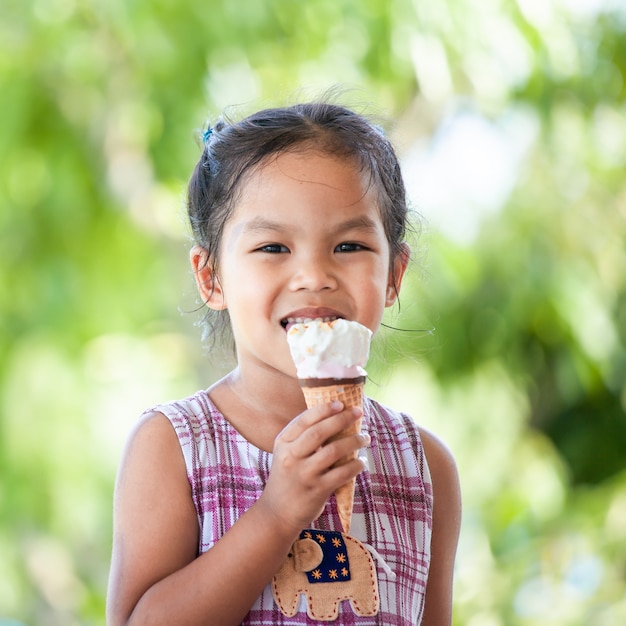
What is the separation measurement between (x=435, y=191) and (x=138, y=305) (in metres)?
1.25

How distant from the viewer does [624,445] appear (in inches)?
190

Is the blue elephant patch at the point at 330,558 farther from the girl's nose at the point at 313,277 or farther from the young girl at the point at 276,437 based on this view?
the girl's nose at the point at 313,277

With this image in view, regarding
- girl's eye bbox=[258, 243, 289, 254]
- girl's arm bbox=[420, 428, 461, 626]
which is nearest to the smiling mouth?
girl's eye bbox=[258, 243, 289, 254]

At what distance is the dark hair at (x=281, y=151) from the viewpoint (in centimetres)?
157

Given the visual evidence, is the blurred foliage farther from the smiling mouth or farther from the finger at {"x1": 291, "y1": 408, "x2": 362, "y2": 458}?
the finger at {"x1": 291, "y1": 408, "x2": 362, "y2": 458}

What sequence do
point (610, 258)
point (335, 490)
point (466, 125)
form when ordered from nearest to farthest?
point (335, 490) < point (466, 125) < point (610, 258)

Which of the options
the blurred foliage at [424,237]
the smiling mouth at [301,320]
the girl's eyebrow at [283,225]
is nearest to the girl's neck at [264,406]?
the smiling mouth at [301,320]

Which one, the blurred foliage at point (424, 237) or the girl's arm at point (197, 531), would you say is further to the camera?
the blurred foliage at point (424, 237)

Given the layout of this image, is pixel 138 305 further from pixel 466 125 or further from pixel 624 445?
pixel 624 445

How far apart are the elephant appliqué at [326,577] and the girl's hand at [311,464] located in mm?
139

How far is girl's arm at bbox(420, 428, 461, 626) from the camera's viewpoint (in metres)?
1.68

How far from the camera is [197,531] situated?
1.46m

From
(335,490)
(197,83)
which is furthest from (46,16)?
(335,490)

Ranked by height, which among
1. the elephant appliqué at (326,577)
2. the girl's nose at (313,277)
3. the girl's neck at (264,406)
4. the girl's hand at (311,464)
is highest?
the girl's nose at (313,277)
